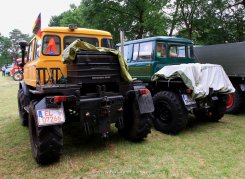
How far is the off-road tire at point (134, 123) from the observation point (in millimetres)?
4906

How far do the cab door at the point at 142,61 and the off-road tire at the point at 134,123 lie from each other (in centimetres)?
222

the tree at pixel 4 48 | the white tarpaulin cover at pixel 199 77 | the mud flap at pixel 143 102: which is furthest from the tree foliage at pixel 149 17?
the tree at pixel 4 48

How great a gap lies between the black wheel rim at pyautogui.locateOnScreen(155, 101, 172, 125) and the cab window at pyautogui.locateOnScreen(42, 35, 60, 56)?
2.52 meters

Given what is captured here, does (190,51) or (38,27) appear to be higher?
(38,27)

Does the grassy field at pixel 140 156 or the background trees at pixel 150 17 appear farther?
the background trees at pixel 150 17

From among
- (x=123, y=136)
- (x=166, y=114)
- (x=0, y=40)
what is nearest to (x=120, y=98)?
(x=123, y=136)

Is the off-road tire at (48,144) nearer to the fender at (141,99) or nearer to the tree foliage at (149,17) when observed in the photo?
the fender at (141,99)

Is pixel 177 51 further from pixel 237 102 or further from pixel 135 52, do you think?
pixel 237 102

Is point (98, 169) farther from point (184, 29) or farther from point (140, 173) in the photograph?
point (184, 29)

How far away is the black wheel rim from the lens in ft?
19.2

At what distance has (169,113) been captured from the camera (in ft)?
19.2

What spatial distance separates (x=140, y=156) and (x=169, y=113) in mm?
1706

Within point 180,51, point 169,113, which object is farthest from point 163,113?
point 180,51

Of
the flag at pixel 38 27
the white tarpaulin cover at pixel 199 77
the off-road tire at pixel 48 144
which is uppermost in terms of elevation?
the flag at pixel 38 27
